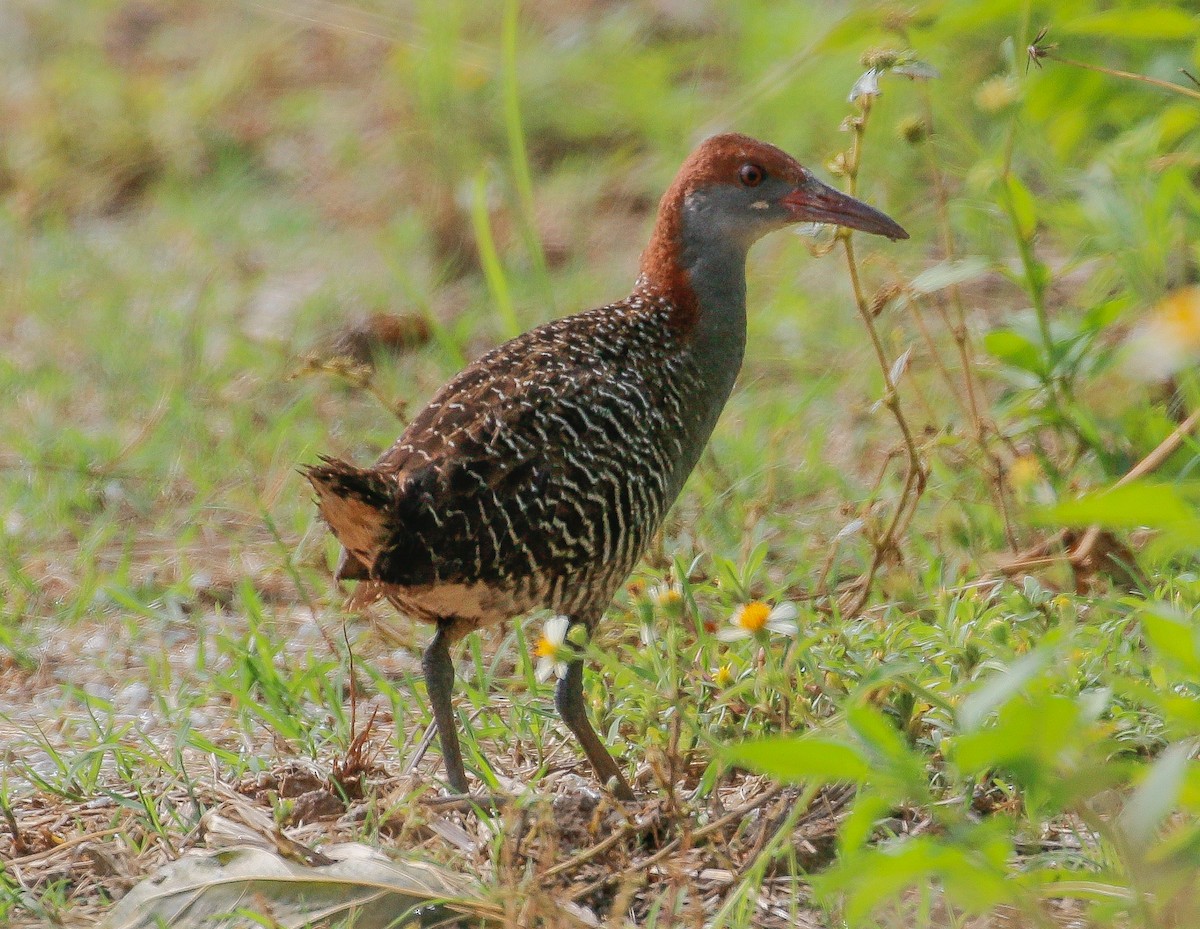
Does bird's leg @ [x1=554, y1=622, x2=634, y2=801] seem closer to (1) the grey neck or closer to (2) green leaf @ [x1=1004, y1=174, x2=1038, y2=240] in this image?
(1) the grey neck

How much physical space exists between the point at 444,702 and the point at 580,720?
0.89 feet

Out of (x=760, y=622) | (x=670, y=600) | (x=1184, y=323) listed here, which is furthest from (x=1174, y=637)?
(x=670, y=600)

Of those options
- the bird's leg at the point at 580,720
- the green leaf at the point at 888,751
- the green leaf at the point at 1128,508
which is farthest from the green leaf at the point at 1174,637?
the bird's leg at the point at 580,720

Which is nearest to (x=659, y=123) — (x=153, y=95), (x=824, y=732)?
(x=153, y=95)

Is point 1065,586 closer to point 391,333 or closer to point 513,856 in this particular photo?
point 513,856

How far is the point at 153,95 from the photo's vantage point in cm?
700

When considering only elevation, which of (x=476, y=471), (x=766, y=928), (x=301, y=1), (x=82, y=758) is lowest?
(x=766, y=928)

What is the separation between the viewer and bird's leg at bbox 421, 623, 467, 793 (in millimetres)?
2885

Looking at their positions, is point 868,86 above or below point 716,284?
above

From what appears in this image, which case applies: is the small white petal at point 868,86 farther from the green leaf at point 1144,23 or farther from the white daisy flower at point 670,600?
the white daisy flower at point 670,600

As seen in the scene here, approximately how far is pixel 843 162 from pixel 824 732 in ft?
4.19

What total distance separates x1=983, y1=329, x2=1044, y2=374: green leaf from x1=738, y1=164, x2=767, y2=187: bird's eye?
2.15 feet

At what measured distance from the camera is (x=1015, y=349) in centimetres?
338

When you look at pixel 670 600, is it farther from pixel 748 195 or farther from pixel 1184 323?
pixel 748 195
